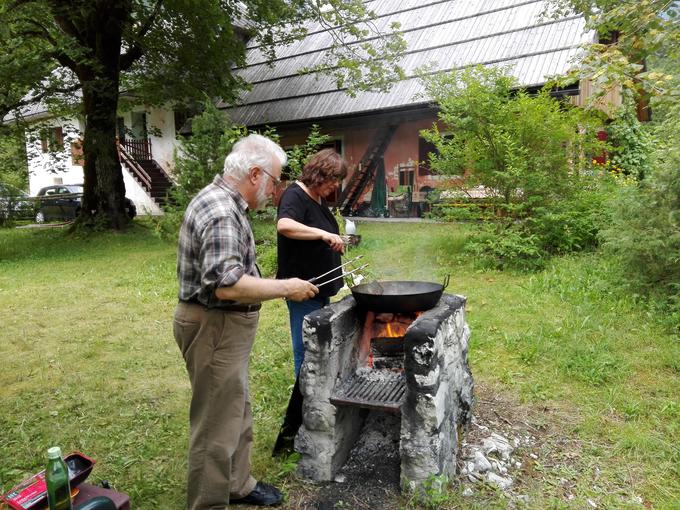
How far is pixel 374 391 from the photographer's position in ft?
10.1

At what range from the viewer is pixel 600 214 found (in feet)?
25.3

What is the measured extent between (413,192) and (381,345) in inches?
473

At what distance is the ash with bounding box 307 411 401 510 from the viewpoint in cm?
285

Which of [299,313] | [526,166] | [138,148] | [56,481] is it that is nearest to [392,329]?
[299,313]

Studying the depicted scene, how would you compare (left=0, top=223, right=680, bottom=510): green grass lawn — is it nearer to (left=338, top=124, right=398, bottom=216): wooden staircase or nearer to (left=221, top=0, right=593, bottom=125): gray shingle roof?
(left=221, top=0, right=593, bottom=125): gray shingle roof

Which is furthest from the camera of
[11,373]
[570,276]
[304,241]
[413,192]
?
[413,192]

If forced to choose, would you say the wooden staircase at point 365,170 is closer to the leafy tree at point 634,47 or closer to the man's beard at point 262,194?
the leafy tree at point 634,47

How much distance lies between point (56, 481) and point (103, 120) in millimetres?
12721

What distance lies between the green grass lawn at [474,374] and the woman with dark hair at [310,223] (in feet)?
4.01

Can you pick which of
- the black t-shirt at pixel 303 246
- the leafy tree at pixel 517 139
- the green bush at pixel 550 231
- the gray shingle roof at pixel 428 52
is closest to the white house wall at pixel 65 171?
the gray shingle roof at pixel 428 52

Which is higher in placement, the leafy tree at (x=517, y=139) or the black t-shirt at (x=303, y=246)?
the leafy tree at (x=517, y=139)

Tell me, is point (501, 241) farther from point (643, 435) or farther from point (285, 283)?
point (285, 283)

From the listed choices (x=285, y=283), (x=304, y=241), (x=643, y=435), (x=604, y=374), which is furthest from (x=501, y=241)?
(x=285, y=283)

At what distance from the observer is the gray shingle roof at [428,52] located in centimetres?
1172
